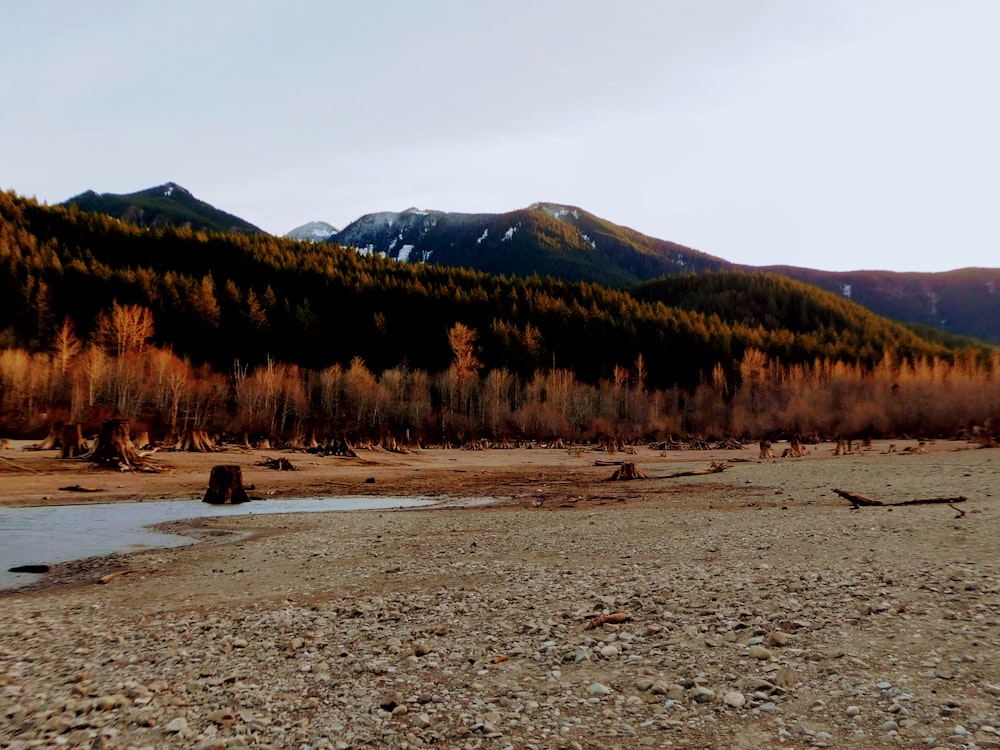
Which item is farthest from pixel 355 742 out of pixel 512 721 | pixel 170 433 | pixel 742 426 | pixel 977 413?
pixel 977 413

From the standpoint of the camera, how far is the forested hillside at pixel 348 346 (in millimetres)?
82250

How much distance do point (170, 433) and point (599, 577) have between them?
60.1m

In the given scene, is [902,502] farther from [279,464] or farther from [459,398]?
[459,398]

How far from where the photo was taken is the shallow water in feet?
56.7

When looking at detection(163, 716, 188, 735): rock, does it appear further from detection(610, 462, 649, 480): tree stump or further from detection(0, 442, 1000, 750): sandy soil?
detection(610, 462, 649, 480): tree stump

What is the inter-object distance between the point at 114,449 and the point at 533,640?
39140 mm

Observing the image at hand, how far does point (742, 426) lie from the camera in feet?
344

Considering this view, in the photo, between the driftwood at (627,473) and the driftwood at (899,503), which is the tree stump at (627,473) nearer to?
the driftwood at (627,473)

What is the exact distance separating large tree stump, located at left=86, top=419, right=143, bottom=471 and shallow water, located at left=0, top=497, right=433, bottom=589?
34.2ft

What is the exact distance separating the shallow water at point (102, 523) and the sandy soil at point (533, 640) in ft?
7.55

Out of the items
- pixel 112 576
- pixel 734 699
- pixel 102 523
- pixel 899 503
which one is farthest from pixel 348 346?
pixel 734 699

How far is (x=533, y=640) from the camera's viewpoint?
8.52 meters

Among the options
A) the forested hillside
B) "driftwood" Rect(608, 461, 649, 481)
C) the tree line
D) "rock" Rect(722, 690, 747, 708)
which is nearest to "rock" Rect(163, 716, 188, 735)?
"rock" Rect(722, 690, 747, 708)

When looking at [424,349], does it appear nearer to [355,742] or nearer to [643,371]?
[643,371]
